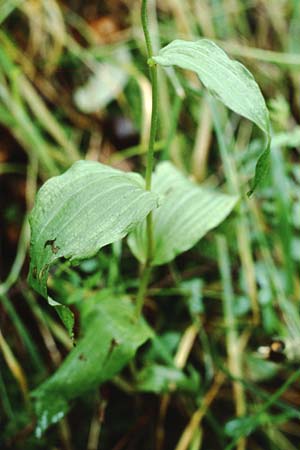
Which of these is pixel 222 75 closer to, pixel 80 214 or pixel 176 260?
pixel 80 214

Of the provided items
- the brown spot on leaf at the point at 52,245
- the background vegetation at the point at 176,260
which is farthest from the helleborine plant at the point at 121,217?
the background vegetation at the point at 176,260

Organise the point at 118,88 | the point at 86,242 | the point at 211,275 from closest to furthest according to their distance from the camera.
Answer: the point at 86,242
the point at 211,275
the point at 118,88

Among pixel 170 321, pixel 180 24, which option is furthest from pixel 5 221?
pixel 180 24

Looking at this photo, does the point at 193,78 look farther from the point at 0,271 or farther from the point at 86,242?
the point at 86,242

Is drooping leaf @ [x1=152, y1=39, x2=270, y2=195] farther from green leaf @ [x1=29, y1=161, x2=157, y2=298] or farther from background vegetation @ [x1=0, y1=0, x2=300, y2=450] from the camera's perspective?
background vegetation @ [x1=0, y1=0, x2=300, y2=450]

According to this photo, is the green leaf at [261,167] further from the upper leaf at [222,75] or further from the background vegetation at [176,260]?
the background vegetation at [176,260]

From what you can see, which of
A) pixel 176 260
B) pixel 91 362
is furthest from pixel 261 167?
pixel 176 260
